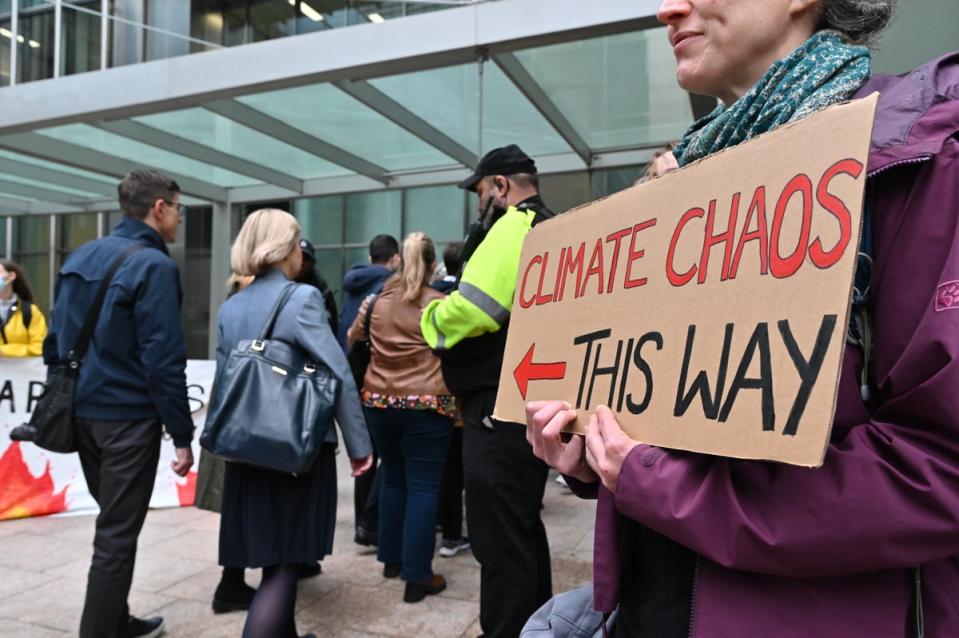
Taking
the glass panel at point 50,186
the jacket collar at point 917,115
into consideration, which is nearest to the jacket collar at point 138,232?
the jacket collar at point 917,115

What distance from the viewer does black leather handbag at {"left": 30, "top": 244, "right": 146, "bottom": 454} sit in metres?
2.90

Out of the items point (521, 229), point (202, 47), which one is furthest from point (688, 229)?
point (202, 47)

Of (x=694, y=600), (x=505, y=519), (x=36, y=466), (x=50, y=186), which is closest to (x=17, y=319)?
(x=36, y=466)

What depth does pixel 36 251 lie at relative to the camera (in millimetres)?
17094

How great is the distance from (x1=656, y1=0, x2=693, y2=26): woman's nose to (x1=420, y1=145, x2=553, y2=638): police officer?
1362 mm

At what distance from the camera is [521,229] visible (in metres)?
2.56

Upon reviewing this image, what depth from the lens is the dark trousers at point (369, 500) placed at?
171 inches

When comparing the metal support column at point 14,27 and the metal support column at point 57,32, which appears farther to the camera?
the metal support column at point 14,27

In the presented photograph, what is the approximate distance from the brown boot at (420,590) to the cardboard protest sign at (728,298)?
8.67 ft

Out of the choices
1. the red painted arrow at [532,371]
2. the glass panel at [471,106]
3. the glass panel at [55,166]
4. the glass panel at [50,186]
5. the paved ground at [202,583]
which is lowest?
the paved ground at [202,583]

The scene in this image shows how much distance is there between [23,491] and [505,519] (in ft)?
14.7

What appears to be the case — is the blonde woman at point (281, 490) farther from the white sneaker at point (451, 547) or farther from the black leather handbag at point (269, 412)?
the white sneaker at point (451, 547)

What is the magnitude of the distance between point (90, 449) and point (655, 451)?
9.57 feet

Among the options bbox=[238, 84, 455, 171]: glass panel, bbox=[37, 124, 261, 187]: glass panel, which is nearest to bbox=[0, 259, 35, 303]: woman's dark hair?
bbox=[37, 124, 261, 187]: glass panel
